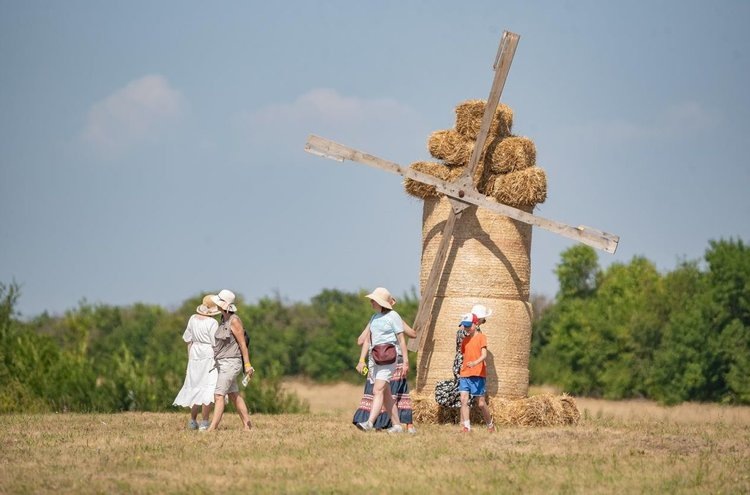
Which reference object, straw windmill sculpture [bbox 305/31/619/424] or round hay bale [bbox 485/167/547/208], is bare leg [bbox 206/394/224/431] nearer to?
straw windmill sculpture [bbox 305/31/619/424]

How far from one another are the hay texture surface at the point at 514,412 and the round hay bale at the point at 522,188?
2905 mm

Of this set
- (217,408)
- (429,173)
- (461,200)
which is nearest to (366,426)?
(217,408)

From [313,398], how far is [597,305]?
1059 cm

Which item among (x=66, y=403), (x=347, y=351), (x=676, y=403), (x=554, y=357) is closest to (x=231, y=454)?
(x=66, y=403)

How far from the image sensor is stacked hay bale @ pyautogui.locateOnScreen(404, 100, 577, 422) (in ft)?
67.7

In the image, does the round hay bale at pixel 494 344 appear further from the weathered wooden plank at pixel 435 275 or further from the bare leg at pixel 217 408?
the bare leg at pixel 217 408

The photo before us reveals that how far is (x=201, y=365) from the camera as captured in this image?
1934 centimetres

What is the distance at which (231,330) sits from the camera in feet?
62.1

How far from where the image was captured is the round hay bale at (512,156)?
21047 mm

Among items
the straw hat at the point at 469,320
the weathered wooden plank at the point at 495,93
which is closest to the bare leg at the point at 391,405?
the straw hat at the point at 469,320

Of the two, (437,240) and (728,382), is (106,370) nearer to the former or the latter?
(437,240)

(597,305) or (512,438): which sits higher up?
(597,305)

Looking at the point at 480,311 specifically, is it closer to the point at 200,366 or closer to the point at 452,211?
the point at 452,211

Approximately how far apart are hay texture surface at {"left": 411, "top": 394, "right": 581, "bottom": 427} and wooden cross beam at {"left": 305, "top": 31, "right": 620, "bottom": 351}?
94 cm
